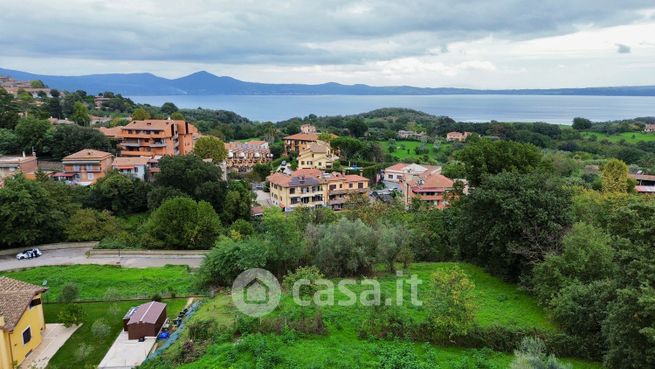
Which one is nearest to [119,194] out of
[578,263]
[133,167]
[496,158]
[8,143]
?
[133,167]

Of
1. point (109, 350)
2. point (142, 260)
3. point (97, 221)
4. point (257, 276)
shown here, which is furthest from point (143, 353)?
point (97, 221)

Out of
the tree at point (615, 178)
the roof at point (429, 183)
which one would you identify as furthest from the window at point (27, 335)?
the tree at point (615, 178)

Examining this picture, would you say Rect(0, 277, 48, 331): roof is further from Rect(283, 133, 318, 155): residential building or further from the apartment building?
Rect(283, 133, 318, 155): residential building

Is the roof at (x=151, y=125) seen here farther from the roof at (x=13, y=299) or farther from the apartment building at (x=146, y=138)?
the roof at (x=13, y=299)

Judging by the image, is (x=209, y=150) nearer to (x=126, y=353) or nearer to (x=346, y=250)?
(x=346, y=250)

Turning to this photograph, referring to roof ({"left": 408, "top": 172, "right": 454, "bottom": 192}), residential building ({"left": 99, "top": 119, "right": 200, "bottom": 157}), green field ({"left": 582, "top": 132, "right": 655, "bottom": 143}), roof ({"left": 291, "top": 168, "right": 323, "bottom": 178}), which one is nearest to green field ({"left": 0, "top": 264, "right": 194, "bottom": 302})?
roof ({"left": 291, "top": 168, "right": 323, "bottom": 178})
